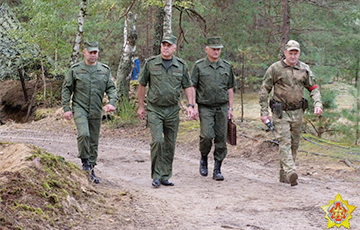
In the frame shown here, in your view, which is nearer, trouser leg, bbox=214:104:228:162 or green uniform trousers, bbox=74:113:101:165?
green uniform trousers, bbox=74:113:101:165

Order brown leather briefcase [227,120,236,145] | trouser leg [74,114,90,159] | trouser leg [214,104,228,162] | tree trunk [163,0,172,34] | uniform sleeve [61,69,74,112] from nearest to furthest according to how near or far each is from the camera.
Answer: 1. trouser leg [74,114,90,159]
2. uniform sleeve [61,69,74,112]
3. trouser leg [214,104,228,162]
4. brown leather briefcase [227,120,236,145]
5. tree trunk [163,0,172,34]

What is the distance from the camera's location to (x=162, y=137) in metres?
7.64

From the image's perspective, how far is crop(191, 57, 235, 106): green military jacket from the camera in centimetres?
826

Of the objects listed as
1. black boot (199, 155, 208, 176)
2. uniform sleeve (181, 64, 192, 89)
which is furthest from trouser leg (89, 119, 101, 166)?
black boot (199, 155, 208, 176)

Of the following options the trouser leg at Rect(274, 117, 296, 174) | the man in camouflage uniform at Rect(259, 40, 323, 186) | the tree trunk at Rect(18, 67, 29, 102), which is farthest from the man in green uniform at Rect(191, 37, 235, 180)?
the tree trunk at Rect(18, 67, 29, 102)

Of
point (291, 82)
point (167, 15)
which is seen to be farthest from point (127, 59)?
point (291, 82)

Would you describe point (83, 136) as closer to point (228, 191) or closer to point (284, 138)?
point (228, 191)

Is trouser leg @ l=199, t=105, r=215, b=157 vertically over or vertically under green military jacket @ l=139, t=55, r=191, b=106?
under

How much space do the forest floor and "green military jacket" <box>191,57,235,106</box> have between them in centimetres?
133

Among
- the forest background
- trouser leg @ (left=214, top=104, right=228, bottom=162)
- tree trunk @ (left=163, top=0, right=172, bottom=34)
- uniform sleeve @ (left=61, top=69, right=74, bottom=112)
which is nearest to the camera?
uniform sleeve @ (left=61, top=69, right=74, bottom=112)

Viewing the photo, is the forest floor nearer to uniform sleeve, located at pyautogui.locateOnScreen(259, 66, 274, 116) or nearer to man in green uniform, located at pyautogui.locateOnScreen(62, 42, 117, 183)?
man in green uniform, located at pyautogui.locateOnScreen(62, 42, 117, 183)

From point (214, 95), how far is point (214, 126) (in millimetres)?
554

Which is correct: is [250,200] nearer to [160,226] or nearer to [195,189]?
[195,189]

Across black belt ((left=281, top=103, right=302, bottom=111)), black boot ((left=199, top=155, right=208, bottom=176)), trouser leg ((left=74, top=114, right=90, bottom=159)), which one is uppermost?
black belt ((left=281, top=103, right=302, bottom=111))
